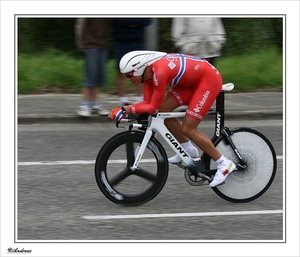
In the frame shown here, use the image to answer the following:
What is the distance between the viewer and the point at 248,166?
779 cm

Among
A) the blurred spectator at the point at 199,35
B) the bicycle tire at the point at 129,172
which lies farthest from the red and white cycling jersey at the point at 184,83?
the blurred spectator at the point at 199,35

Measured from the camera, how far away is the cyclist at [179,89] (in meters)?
7.15

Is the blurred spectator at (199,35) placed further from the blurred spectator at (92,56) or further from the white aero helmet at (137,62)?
the white aero helmet at (137,62)

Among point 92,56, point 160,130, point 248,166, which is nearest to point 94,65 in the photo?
point 92,56

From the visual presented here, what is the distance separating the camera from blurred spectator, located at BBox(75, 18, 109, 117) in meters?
11.3

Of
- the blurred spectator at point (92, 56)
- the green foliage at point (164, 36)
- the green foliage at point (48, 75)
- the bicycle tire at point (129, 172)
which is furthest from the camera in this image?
the green foliage at point (164, 36)

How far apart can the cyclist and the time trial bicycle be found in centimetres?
11

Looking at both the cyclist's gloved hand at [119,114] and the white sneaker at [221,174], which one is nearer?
the cyclist's gloved hand at [119,114]

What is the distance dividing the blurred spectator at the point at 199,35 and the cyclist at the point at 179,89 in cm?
363

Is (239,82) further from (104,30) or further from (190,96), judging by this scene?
(190,96)

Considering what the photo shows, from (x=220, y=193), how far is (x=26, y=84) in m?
6.48

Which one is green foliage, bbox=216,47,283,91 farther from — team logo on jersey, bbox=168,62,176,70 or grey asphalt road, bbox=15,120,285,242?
team logo on jersey, bbox=168,62,176,70

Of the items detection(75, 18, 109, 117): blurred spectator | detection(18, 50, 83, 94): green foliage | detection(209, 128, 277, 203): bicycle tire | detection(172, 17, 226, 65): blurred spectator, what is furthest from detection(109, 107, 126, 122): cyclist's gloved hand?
detection(18, 50, 83, 94): green foliage

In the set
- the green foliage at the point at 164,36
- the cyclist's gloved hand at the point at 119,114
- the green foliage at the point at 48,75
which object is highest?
the green foliage at the point at 164,36
